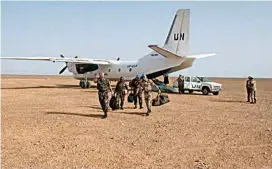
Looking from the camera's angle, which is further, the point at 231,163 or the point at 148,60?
the point at 148,60

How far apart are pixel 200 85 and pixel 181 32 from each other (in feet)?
16.5

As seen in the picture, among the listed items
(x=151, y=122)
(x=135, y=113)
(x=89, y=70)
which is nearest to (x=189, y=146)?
(x=151, y=122)

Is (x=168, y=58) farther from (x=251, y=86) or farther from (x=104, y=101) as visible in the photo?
(x=104, y=101)

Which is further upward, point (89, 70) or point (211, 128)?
point (89, 70)

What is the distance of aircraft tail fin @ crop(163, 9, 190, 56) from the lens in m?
31.4

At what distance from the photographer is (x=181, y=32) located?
31.7 m

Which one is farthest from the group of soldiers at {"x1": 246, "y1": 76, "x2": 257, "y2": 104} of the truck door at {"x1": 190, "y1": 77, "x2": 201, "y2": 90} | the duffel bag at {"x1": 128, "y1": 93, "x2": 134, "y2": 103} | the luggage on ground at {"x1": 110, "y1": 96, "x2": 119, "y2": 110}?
the luggage on ground at {"x1": 110, "y1": 96, "x2": 119, "y2": 110}

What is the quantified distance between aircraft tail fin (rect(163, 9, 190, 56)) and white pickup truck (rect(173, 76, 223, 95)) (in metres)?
2.43

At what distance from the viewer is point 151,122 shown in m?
12.9

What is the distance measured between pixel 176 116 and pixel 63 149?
6.98m

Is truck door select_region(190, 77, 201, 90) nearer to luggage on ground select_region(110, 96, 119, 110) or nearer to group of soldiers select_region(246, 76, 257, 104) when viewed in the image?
group of soldiers select_region(246, 76, 257, 104)

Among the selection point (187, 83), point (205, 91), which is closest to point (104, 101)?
point (205, 91)

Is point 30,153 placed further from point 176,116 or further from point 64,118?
point 176,116

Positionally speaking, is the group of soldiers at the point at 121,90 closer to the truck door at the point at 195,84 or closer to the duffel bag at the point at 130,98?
the duffel bag at the point at 130,98
